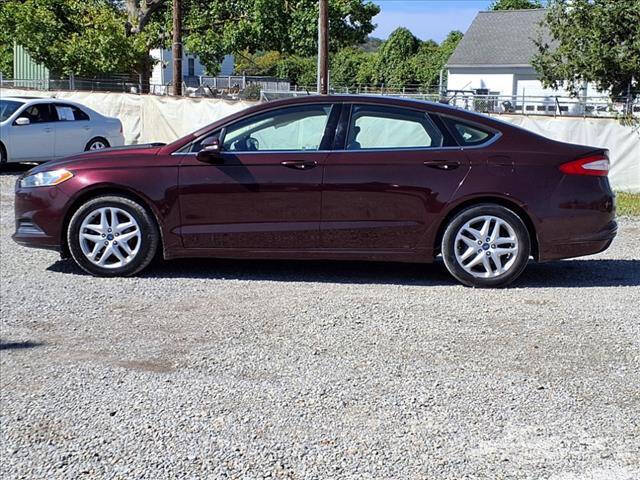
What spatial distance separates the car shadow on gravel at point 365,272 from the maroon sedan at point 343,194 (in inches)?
11.9

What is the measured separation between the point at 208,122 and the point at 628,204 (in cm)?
1066

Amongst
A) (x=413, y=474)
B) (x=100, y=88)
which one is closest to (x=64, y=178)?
(x=413, y=474)

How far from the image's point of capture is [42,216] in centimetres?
736

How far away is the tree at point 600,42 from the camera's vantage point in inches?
872

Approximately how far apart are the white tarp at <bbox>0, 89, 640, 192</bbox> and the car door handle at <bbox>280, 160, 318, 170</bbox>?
916 cm

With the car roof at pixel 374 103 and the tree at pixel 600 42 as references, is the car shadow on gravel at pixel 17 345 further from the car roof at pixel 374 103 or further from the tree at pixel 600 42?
the tree at pixel 600 42

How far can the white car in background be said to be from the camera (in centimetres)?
1622

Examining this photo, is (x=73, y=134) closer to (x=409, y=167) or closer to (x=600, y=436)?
(x=409, y=167)

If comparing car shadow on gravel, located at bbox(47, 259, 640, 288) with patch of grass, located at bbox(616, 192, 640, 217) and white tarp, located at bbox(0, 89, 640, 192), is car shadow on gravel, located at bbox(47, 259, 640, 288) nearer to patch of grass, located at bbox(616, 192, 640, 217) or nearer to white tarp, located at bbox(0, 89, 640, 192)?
patch of grass, located at bbox(616, 192, 640, 217)

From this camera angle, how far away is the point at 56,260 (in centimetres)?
816

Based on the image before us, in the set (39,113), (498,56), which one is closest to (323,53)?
(39,113)

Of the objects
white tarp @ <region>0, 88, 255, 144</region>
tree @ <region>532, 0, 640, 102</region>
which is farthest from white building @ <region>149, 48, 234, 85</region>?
tree @ <region>532, 0, 640, 102</region>

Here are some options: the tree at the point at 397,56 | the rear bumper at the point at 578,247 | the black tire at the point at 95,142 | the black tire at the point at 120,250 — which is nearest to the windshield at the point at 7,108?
the black tire at the point at 95,142

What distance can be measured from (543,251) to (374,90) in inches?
2092
